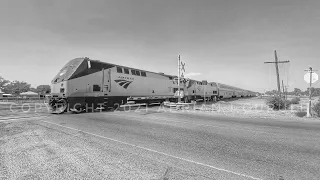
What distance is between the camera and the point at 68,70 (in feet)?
43.6

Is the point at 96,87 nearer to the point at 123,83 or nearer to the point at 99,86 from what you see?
the point at 99,86

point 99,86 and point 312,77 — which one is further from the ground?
point 312,77

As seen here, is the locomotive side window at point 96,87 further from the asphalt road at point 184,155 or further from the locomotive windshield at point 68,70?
the asphalt road at point 184,155

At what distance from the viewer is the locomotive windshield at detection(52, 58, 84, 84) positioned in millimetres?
12879

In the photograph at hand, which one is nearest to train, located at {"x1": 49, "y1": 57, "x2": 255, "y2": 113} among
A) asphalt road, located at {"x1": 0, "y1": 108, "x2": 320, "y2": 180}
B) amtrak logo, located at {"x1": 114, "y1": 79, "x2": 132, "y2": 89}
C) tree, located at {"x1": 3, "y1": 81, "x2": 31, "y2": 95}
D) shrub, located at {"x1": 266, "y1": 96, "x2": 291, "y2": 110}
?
amtrak logo, located at {"x1": 114, "y1": 79, "x2": 132, "y2": 89}

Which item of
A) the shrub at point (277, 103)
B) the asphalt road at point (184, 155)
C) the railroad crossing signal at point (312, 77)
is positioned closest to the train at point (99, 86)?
the asphalt road at point (184, 155)

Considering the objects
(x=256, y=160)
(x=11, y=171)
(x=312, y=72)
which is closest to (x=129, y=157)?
(x=11, y=171)

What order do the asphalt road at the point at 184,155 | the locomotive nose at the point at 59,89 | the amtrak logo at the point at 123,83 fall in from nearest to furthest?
the asphalt road at the point at 184,155 → the locomotive nose at the point at 59,89 → the amtrak logo at the point at 123,83

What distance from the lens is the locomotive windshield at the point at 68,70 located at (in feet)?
42.3

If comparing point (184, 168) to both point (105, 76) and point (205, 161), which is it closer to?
point (205, 161)

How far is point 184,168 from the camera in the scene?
366cm

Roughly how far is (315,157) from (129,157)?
4.67m

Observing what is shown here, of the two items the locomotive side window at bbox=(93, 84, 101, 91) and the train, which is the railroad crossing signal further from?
the locomotive side window at bbox=(93, 84, 101, 91)

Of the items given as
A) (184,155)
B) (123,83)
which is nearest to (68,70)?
(123,83)
